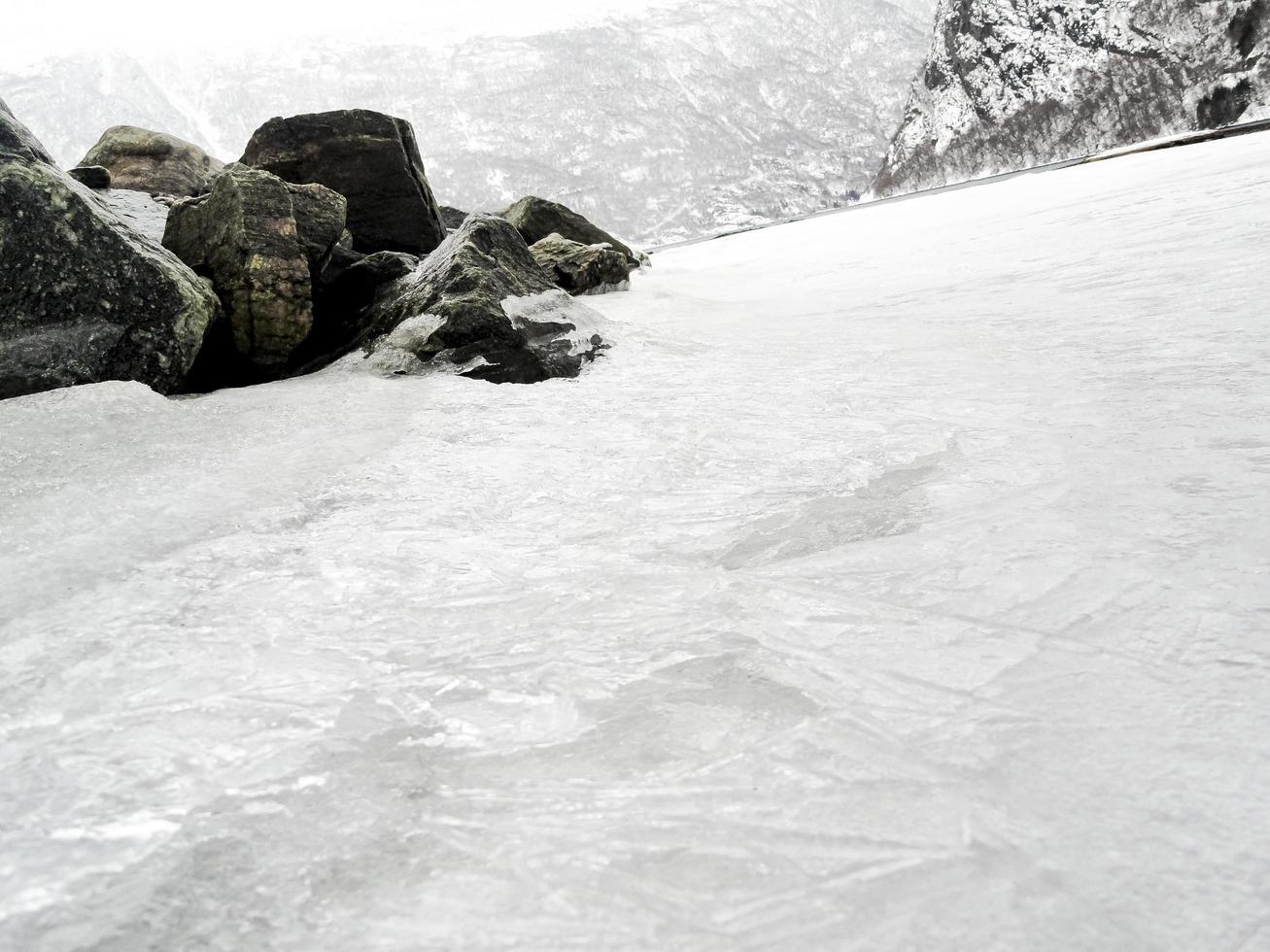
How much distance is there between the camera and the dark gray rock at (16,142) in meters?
2.96

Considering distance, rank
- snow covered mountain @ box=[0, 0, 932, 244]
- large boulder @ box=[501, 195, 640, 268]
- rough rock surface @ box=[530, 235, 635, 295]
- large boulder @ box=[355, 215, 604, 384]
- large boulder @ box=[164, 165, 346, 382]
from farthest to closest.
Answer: snow covered mountain @ box=[0, 0, 932, 244] → large boulder @ box=[501, 195, 640, 268] → rough rock surface @ box=[530, 235, 635, 295] → large boulder @ box=[164, 165, 346, 382] → large boulder @ box=[355, 215, 604, 384]

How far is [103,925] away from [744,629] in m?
0.84

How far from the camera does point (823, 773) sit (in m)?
0.85

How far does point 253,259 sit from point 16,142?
3.10ft

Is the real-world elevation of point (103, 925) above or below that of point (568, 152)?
below

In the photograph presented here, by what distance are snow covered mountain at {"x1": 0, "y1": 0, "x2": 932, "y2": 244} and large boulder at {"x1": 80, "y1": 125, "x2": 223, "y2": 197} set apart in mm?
158839

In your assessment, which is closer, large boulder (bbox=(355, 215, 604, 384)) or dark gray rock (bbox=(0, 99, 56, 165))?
dark gray rock (bbox=(0, 99, 56, 165))

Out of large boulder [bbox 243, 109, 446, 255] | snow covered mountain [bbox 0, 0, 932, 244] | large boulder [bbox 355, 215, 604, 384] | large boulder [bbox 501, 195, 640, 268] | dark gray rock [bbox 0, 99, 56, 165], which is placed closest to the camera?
dark gray rock [bbox 0, 99, 56, 165]

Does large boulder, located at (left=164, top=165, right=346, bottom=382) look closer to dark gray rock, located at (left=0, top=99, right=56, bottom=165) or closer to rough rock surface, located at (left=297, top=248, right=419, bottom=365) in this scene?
rough rock surface, located at (left=297, top=248, right=419, bottom=365)

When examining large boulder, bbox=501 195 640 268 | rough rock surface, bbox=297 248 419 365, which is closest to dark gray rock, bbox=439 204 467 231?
large boulder, bbox=501 195 640 268

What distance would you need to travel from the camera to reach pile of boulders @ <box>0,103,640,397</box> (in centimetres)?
285

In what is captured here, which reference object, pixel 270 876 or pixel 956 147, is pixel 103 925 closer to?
pixel 270 876

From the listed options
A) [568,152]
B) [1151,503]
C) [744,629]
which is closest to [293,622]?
[744,629]

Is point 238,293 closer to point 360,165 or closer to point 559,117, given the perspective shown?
point 360,165
